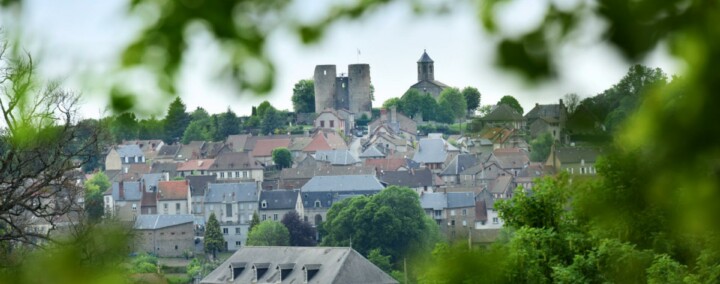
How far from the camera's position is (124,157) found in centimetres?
7175

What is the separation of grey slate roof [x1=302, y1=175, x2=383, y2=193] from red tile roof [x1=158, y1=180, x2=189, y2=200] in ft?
18.2

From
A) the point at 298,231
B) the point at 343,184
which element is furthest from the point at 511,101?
the point at 343,184

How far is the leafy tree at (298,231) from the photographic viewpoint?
5041 cm

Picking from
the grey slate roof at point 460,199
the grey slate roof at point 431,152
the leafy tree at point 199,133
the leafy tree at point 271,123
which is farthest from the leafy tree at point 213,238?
the leafy tree at point 271,123

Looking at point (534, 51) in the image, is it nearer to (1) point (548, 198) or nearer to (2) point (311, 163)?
(1) point (548, 198)

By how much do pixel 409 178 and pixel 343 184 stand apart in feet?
14.1

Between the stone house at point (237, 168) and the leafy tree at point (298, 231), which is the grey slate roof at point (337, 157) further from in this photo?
the leafy tree at point (298, 231)

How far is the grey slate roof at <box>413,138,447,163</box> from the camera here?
68.2m

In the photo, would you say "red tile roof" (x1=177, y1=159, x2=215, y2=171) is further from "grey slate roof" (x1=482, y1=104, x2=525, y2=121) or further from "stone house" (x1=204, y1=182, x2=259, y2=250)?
"grey slate roof" (x1=482, y1=104, x2=525, y2=121)

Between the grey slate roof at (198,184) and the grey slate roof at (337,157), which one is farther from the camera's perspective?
the grey slate roof at (337,157)

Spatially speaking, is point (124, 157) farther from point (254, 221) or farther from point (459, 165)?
point (254, 221)

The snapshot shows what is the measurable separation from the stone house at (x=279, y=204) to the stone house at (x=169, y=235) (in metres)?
3.37

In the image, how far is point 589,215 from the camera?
2.38 m

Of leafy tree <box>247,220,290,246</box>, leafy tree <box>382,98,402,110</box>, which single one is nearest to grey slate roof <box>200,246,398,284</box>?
leafy tree <box>247,220,290,246</box>
